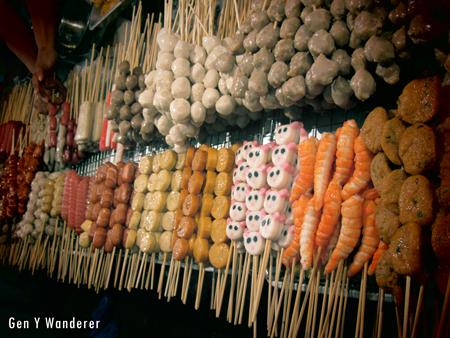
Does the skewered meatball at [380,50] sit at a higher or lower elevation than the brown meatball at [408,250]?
higher

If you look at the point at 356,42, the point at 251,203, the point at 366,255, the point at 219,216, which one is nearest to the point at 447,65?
the point at 356,42

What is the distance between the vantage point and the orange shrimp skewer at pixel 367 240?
1.57m

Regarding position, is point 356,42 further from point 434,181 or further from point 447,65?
point 434,181

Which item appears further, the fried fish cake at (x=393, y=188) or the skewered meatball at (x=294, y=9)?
the skewered meatball at (x=294, y=9)

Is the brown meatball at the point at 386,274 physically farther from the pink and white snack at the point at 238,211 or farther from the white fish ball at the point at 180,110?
the white fish ball at the point at 180,110

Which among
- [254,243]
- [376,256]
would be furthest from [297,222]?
[376,256]

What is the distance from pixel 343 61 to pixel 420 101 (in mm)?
476

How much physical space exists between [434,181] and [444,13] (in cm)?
76

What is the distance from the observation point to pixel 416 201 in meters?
1.28

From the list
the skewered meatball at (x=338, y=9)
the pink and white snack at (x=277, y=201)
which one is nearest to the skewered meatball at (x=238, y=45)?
the skewered meatball at (x=338, y=9)

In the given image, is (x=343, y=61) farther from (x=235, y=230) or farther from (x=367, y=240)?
(x=235, y=230)

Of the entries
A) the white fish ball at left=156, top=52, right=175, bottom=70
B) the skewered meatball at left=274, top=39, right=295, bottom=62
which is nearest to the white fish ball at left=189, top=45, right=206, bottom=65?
the white fish ball at left=156, top=52, right=175, bottom=70

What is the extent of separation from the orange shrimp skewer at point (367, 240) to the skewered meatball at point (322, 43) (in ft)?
2.81

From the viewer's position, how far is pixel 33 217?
4672 millimetres
